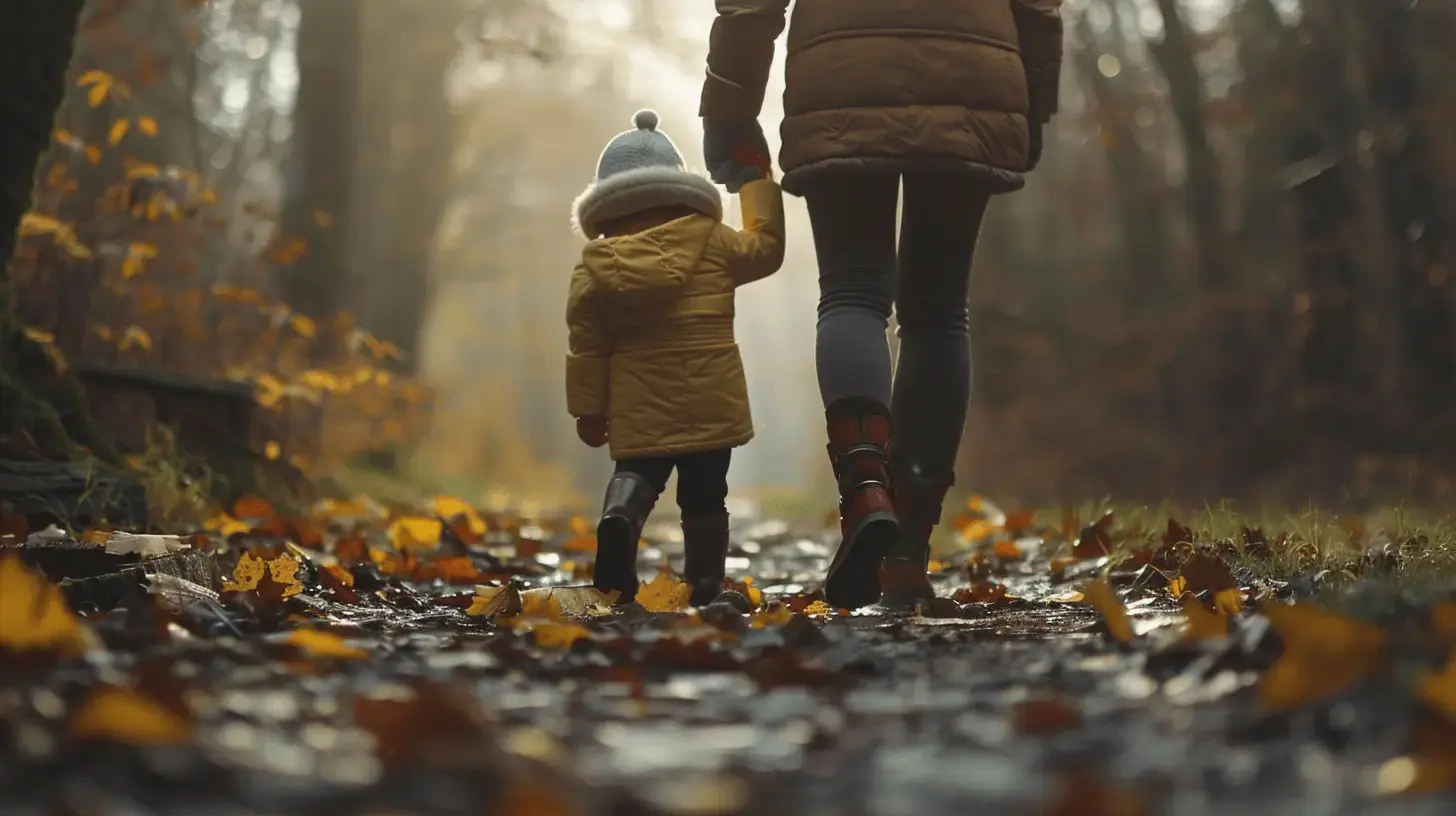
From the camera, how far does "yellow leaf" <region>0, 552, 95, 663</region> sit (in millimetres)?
1716

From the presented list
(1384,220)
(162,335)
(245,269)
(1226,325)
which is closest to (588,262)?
(162,335)

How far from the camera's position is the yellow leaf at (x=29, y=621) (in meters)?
1.72

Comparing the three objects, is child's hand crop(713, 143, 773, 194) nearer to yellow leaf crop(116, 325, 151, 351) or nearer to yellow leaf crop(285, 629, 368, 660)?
yellow leaf crop(285, 629, 368, 660)

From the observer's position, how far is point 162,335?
7473mm

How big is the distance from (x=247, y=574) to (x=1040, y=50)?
8.17 ft

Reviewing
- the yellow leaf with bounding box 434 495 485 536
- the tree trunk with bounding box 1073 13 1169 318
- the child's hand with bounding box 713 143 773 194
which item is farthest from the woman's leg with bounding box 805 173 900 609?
the tree trunk with bounding box 1073 13 1169 318

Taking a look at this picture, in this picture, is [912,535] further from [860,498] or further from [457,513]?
[457,513]

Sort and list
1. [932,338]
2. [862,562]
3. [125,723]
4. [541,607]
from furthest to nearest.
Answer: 1. [932,338]
2. [862,562]
3. [541,607]
4. [125,723]

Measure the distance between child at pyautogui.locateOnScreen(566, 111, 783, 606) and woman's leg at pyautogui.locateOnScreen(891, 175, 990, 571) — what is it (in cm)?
43

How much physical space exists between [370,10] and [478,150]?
6868 mm

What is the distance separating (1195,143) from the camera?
415 inches

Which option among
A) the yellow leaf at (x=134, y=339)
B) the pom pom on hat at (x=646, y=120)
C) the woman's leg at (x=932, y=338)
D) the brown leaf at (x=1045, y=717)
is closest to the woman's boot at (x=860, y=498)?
the woman's leg at (x=932, y=338)

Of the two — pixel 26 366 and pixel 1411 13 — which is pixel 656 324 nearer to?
pixel 26 366

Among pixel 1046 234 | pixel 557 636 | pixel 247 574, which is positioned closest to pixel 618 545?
pixel 247 574
